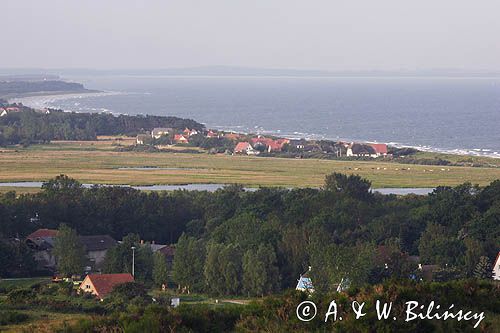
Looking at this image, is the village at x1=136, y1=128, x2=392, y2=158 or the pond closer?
the pond

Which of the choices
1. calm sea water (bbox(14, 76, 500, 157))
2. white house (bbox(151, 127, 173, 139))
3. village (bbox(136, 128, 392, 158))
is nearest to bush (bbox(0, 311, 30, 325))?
village (bbox(136, 128, 392, 158))

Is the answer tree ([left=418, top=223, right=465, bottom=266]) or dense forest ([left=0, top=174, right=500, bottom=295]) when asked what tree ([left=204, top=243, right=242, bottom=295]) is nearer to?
dense forest ([left=0, top=174, right=500, bottom=295])

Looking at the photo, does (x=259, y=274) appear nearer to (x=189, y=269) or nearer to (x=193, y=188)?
(x=189, y=269)

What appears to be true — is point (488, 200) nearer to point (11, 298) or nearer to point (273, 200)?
point (273, 200)

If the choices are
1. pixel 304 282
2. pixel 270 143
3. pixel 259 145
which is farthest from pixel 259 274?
pixel 270 143

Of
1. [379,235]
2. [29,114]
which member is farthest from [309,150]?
[379,235]

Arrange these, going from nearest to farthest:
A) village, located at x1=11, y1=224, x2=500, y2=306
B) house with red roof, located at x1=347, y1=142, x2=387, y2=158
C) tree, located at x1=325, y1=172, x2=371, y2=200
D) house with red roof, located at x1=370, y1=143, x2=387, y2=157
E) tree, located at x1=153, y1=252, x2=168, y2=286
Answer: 1. village, located at x1=11, y1=224, x2=500, y2=306
2. tree, located at x1=153, y1=252, x2=168, y2=286
3. tree, located at x1=325, y1=172, x2=371, y2=200
4. house with red roof, located at x1=347, y1=142, x2=387, y2=158
5. house with red roof, located at x1=370, y1=143, x2=387, y2=157
